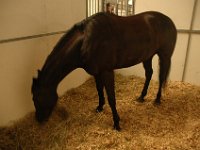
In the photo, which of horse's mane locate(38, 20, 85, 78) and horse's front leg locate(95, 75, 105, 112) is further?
horse's front leg locate(95, 75, 105, 112)

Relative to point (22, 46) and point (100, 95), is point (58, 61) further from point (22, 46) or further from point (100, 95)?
point (100, 95)

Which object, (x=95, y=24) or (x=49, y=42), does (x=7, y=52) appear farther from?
(x=95, y=24)

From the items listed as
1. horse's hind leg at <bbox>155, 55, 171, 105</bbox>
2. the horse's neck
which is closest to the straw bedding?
horse's hind leg at <bbox>155, 55, 171, 105</bbox>

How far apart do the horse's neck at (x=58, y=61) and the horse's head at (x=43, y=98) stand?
4 cm

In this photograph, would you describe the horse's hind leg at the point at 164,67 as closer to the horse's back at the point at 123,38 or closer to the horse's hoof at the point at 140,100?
the horse's back at the point at 123,38

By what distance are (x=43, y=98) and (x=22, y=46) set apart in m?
0.54

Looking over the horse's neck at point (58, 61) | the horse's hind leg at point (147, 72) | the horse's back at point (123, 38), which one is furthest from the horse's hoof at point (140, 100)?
the horse's neck at point (58, 61)

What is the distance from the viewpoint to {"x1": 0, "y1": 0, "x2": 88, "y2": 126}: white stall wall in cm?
186

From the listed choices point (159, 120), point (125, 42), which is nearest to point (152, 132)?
point (159, 120)

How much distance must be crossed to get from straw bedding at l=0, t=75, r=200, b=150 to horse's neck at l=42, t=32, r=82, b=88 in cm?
51

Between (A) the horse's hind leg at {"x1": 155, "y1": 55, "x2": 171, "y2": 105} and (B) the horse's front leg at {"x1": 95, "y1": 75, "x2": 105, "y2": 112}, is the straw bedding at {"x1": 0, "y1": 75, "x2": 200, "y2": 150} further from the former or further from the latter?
(A) the horse's hind leg at {"x1": 155, "y1": 55, "x2": 171, "y2": 105}

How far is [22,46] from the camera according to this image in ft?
6.67

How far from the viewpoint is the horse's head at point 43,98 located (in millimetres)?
1792

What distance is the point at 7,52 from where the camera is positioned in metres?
1.89
